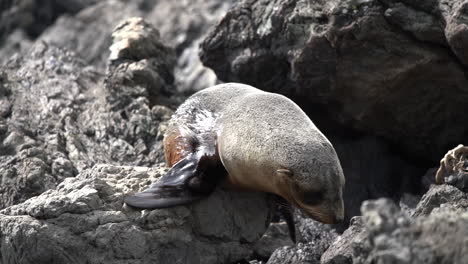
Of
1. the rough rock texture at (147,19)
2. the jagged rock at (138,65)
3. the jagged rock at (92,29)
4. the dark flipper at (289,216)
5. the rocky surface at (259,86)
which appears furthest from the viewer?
the jagged rock at (92,29)

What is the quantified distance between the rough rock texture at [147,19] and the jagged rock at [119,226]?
653 centimetres

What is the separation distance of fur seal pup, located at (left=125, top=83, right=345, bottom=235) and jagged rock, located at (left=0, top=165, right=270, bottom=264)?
0.43ft

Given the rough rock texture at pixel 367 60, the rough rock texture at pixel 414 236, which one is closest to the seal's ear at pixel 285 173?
the rough rock texture at pixel 414 236

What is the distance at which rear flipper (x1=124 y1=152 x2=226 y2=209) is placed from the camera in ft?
21.9

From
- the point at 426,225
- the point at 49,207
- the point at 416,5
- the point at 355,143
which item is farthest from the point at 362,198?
the point at 426,225

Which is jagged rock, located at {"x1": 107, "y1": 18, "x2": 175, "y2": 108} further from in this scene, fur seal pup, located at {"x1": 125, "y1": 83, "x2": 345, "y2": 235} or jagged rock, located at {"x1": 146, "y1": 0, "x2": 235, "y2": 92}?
fur seal pup, located at {"x1": 125, "y1": 83, "x2": 345, "y2": 235}

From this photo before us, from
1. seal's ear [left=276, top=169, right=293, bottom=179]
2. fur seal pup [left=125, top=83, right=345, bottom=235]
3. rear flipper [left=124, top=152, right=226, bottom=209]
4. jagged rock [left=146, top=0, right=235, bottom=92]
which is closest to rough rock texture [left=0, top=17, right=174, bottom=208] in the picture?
fur seal pup [left=125, top=83, right=345, bottom=235]

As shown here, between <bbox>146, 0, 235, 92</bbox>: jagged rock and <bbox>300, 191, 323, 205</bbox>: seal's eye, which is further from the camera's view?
<bbox>146, 0, 235, 92</bbox>: jagged rock

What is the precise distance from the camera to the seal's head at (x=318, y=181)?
654cm

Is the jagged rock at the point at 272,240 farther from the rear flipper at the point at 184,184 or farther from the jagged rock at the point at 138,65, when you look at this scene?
the jagged rock at the point at 138,65

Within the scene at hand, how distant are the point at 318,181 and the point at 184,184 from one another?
Result: 1.13m

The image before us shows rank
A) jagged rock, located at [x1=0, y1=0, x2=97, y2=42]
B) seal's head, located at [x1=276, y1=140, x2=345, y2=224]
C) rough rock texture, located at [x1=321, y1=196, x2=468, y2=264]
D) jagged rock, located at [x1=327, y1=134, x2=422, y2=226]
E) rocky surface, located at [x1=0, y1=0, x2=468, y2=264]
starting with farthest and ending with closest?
jagged rock, located at [x1=0, y1=0, x2=97, y2=42] < jagged rock, located at [x1=327, y1=134, x2=422, y2=226] < seal's head, located at [x1=276, y1=140, x2=345, y2=224] < rocky surface, located at [x1=0, y1=0, x2=468, y2=264] < rough rock texture, located at [x1=321, y1=196, x2=468, y2=264]

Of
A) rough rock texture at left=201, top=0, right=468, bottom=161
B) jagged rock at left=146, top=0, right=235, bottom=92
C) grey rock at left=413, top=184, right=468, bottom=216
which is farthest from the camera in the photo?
jagged rock at left=146, top=0, right=235, bottom=92

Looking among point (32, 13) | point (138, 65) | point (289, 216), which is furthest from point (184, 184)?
point (32, 13)
